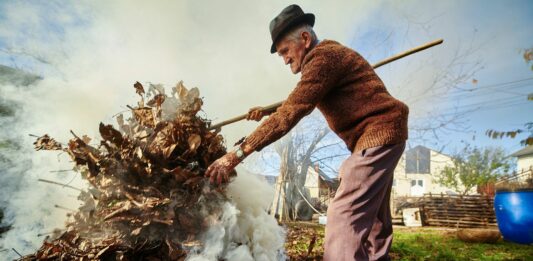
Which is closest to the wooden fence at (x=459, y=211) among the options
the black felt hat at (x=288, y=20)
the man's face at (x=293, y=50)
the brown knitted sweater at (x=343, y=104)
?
the brown knitted sweater at (x=343, y=104)

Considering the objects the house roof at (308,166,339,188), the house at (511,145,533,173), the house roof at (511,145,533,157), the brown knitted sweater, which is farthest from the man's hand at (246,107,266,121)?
the house roof at (511,145,533,157)

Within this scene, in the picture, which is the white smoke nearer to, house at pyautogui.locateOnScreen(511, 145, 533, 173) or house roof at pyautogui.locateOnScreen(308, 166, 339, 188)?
house roof at pyautogui.locateOnScreen(308, 166, 339, 188)

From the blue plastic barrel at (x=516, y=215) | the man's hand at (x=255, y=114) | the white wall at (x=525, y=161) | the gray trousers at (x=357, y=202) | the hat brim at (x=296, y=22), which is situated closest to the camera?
the gray trousers at (x=357, y=202)

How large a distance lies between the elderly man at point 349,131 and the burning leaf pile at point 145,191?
0.27 metres

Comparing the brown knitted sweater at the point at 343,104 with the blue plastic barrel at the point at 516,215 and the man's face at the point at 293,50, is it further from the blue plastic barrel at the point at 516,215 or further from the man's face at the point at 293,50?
the blue plastic barrel at the point at 516,215

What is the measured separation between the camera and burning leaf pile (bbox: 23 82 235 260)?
1.87 meters

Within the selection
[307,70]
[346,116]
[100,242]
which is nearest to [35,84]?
[100,242]

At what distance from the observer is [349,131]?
2127 mm

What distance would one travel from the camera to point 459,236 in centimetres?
697

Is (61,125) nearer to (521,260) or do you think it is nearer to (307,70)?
(307,70)

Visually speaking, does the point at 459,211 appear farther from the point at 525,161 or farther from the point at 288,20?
the point at 525,161

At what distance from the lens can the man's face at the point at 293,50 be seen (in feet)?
7.76

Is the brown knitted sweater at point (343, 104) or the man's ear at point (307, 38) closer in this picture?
the brown knitted sweater at point (343, 104)

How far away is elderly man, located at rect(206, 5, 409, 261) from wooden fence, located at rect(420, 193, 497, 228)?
12.6 m
